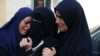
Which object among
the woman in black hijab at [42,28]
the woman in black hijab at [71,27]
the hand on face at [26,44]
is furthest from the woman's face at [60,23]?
the hand on face at [26,44]

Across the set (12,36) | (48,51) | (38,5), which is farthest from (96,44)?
(38,5)

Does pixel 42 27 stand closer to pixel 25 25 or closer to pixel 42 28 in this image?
pixel 42 28

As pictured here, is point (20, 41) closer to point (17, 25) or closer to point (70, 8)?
point (17, 25)

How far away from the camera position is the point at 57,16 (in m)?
2.54

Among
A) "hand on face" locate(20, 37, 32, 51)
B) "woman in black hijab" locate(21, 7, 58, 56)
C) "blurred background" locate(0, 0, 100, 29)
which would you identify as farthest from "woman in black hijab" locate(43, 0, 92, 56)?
"blurred background" locate(0, 0, 100, 29)

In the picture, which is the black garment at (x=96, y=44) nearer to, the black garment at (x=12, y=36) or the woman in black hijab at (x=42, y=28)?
the woman in black hijab at (x=42, y=28)

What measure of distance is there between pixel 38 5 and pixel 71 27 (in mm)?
3823

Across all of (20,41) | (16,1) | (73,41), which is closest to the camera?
(73,41)

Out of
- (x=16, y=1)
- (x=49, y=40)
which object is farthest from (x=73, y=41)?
(x=16, y=1)

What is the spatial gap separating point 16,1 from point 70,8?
3.75 metres

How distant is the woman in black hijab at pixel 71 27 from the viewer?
97.7 inches

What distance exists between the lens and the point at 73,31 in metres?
2.52

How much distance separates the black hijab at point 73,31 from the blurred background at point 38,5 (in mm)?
Answer: 3586

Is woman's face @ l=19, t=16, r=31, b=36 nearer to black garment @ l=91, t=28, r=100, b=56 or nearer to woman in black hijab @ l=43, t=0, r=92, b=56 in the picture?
woman in black hijab @ l=43, t=0, r=92, b=56
